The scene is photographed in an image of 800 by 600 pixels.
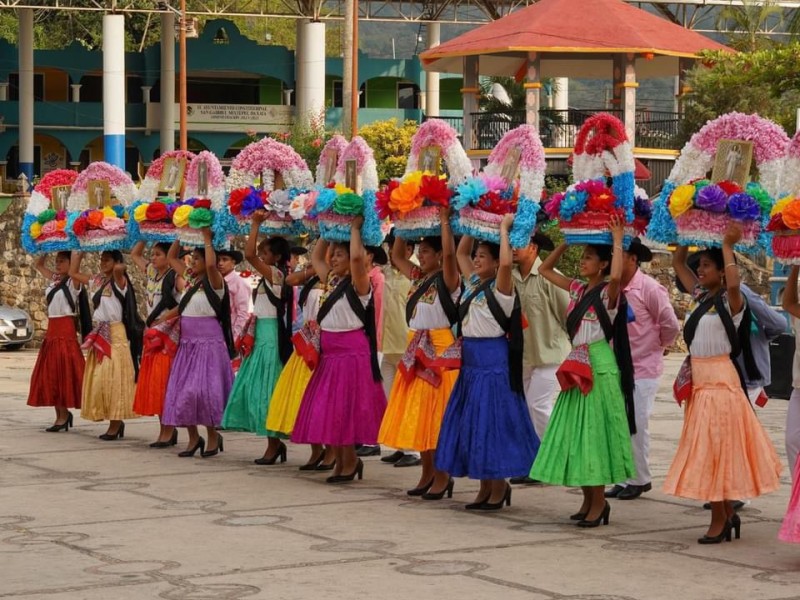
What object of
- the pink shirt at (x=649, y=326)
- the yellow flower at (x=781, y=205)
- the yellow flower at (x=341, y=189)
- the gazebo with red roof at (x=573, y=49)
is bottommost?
the pink shirt at (x=649, y=326)

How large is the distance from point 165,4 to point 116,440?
34551 mm

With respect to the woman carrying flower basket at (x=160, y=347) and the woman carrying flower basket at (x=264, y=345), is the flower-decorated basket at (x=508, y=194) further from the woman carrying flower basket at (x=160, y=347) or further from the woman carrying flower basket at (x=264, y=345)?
the woman carrying flower basket at (x=160, y=347)

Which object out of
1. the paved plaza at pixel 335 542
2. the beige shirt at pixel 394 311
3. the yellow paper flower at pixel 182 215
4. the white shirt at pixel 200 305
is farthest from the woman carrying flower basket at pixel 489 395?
the yellow paper flower at pixel 182 215

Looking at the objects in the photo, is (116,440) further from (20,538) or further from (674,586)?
(674,586)

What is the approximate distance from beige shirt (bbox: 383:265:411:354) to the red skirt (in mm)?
3186

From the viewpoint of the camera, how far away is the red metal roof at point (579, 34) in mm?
34844

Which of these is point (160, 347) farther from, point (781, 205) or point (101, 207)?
point (781, 205)

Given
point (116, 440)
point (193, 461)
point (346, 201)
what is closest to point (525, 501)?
point (346, 201)

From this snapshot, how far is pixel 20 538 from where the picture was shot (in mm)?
8953

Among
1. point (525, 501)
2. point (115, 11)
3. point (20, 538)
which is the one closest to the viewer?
point (20, 538)

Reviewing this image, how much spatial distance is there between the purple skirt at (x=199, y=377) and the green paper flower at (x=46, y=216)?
2712 millimetres

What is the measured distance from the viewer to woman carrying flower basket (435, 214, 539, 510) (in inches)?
386

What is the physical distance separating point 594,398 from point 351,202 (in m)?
2.70

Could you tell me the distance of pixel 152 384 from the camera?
44.0 feet
